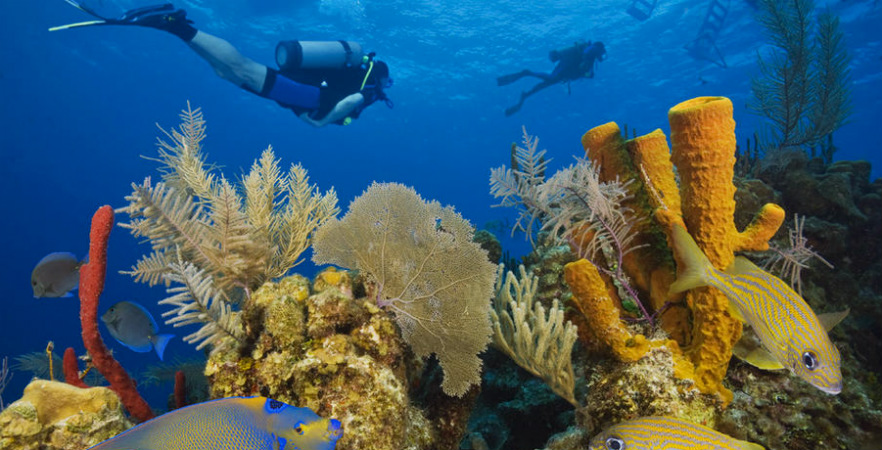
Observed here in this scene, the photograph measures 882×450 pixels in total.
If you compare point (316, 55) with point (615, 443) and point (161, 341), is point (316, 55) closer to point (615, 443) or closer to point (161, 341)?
point (161, 341)

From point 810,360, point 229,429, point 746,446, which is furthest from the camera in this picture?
point 810,360

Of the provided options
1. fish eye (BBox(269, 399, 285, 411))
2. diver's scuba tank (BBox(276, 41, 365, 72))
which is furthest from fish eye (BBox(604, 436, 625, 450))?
diver's scuba tank (BBox(276, 41, 365, 72))

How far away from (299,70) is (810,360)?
860 centimetres

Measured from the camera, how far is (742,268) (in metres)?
2.06

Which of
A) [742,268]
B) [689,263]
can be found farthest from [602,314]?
[742,268]

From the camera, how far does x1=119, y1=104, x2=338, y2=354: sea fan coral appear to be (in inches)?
94.0

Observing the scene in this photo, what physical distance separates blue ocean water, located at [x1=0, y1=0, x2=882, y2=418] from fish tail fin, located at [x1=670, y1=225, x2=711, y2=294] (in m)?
12.1

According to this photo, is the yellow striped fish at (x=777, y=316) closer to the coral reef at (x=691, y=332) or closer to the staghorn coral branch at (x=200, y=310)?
the coral reef at (x=691, y=332)

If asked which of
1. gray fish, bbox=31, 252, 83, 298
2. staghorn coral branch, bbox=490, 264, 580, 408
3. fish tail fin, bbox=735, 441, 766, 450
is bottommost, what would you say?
fish tail fin, bbox=735, 441, 766, 450

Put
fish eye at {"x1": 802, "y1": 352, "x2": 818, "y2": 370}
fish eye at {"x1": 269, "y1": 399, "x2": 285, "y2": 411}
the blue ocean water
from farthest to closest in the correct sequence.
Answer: the blue ocean water → fish eye at {"x1": 802, "y1": 352, "x2": 818, "y2": 370} → fish eye at {"x1": 269, "y1": 399, "x2": 285, "y2": 411}

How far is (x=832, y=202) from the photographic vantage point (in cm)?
474

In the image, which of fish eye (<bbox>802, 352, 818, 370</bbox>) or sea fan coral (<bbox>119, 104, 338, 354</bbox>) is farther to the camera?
sea fan coral (<bbox>119, 104, 338, 354</bbox>)

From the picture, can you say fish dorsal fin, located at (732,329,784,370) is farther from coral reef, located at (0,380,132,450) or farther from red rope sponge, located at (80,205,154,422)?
red rope sponge, located at (80,205,154,422)

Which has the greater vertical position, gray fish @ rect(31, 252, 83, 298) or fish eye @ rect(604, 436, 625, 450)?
gray fish @ rect(31, 252, 83, 298)
